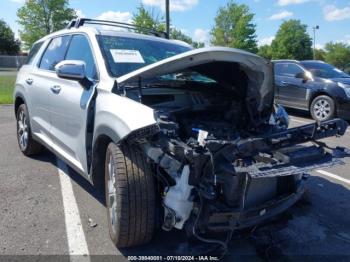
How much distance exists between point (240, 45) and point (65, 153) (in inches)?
1884

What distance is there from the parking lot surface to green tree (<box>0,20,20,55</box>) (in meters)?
69.1

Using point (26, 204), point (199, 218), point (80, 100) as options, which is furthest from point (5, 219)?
point (199, 218)

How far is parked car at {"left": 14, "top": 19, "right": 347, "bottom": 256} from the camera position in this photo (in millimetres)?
2957

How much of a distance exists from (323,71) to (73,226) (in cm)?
908

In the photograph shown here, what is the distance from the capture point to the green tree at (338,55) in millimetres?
87625

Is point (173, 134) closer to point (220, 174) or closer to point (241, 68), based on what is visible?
point (220, 174)

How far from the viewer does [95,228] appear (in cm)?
383

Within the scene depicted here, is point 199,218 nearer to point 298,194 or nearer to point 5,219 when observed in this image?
point 298,194

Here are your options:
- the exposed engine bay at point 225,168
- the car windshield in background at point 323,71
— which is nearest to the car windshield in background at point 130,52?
the exposed engine bay at point 225,168

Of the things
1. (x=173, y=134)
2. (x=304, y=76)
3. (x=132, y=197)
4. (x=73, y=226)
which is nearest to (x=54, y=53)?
(x=73, y=226)

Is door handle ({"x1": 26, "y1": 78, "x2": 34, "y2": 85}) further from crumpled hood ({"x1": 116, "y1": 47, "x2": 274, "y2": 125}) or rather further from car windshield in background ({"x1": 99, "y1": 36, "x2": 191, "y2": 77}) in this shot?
crumpled hood ({"x1": 116, "y1": 47, "x2": 274, "y2": 125})

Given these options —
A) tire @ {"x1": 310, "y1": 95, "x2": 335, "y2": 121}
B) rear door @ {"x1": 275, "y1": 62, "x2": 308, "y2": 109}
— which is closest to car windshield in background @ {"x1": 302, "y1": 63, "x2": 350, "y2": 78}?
rear door @ {"x1": 275, "y1": 62, "x2": 308, "y2": 109}

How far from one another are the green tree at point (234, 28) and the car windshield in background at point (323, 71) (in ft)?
132

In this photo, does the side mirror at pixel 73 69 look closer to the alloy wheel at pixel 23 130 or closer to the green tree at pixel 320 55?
the alloy wheel at pixel 23 130
